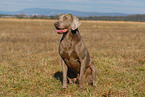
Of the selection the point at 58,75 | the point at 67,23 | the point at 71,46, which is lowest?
the point at 58,75

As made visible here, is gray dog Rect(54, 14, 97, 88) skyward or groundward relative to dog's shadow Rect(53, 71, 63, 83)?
skyward

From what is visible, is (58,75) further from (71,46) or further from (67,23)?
(67,23)

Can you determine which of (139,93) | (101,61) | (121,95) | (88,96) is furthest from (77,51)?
(101,61)

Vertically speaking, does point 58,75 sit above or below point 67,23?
below

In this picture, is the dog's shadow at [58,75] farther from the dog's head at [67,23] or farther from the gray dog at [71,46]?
the dog's head at [67,23]

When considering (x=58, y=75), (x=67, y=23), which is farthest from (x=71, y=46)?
(x=58, y=75)

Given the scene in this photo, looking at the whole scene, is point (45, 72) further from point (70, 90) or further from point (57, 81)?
point (70, 90)

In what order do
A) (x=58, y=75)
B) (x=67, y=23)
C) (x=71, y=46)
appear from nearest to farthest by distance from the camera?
(x=67, y=23) < (x=71, y=46) < (x=58, y=75)

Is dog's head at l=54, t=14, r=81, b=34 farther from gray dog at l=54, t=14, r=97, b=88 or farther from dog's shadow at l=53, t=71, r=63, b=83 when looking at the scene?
dog's shadow at l=53, t=71, r=63, b=83

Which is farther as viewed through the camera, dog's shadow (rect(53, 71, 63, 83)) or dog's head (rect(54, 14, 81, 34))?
dog's shadow (rect(53, 71, 63, 83))

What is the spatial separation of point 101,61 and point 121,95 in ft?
10.6

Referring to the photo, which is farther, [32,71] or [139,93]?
[32,71]

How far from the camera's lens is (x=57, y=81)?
504 centimetres

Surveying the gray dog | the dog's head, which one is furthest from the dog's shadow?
the dog's head
